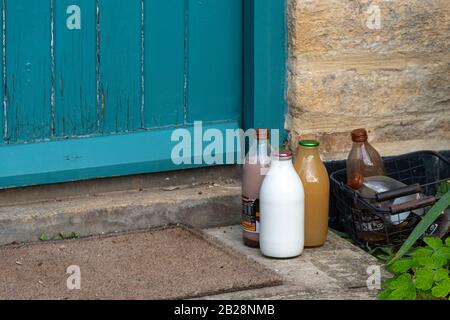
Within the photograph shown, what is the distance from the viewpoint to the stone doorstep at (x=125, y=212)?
3703 mm

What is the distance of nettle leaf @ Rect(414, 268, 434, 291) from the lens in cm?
325

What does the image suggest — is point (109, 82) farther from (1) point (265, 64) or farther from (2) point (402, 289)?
(2) point (402, 289)

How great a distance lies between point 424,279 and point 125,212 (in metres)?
1.05

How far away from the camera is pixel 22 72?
370 centimetres

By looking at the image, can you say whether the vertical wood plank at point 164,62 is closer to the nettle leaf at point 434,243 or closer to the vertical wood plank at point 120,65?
the vertical wood plank at point 120,65

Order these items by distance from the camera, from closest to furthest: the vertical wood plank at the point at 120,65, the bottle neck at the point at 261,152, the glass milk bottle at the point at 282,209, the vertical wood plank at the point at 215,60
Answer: the glass milk bottle at the point at 282,209 < the bottle neck at the point at 261,152 < the vertical wood plank at the point at 120,65 < the vertical wood plank at the point at 215,60

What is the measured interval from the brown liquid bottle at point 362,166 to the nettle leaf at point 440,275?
443mm

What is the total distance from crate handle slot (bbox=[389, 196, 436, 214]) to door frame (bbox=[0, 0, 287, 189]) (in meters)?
0.57

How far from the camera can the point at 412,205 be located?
11.8ft

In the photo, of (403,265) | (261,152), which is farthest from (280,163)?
(403,265)

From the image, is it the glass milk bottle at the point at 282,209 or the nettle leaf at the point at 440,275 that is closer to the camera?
the nettle leaf at the point at 440,275

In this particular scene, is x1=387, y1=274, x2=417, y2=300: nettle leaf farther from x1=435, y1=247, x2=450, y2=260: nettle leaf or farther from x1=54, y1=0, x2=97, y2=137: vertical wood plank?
x1=54, y1=0, x2=97, y2=137: vertical wood plank

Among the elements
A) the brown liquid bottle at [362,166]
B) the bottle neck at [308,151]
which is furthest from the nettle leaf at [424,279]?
the bottle neck at [308,151]

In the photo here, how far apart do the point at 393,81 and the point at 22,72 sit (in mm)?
1264
